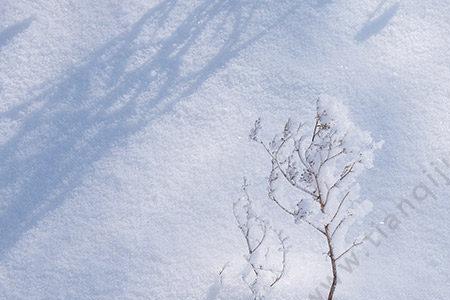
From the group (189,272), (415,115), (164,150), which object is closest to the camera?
(189,272)

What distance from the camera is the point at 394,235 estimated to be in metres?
8.03

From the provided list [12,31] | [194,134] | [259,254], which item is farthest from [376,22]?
[12,31]

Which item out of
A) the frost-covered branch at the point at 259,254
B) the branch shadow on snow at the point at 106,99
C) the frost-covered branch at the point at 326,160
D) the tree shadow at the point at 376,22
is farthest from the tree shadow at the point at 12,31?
the tree shadow at the point at 376,22

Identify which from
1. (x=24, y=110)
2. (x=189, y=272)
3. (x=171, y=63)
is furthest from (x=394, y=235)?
(x=24, y=110)

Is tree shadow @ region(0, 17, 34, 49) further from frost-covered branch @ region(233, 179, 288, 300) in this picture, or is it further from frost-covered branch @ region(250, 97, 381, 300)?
frost-covered branch @ region(250, 97, 381, 300)

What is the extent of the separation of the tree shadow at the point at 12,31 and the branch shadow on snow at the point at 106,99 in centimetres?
96

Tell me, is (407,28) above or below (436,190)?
above

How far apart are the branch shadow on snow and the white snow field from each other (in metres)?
0.02

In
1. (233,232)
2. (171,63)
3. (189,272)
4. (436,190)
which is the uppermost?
(436,190)

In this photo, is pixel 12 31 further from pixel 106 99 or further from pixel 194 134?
pixel 194 134

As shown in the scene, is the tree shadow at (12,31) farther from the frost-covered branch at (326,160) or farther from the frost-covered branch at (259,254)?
the frost-covered branch at (326,160)

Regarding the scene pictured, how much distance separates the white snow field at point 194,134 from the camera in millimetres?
7605

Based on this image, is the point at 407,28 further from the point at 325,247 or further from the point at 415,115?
the point at 325,247

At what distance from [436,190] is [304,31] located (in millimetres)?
3146
